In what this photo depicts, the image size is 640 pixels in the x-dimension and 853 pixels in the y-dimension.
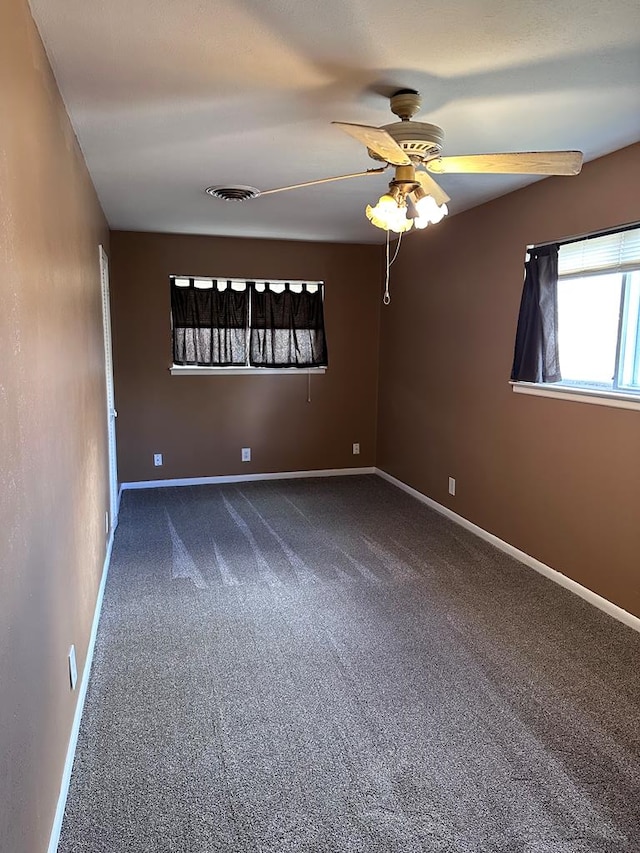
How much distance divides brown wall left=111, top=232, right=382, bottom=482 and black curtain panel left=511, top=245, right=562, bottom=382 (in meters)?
2.44

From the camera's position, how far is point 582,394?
3.21 m

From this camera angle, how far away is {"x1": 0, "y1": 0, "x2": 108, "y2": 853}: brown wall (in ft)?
4.21

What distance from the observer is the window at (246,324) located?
5.36m

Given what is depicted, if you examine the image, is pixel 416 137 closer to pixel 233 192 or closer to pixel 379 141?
pixel 379 141

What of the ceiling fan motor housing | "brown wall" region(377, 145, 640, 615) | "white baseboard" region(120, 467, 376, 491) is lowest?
"white baseboard" region(120, 467, 376, 491)

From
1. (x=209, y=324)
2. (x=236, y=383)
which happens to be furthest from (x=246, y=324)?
(x=236, y=383)

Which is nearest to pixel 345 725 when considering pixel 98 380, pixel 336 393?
pixel 98 380

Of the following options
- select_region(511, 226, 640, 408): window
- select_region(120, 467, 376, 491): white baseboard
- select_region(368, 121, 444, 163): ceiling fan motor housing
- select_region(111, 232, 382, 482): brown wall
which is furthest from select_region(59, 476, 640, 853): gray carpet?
select_region(368, 121, 444, 163): ceiling fan motor housing

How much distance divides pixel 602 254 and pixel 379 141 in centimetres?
178

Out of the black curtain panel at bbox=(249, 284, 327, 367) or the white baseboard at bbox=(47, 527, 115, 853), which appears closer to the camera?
the white baseboard at bbox=(47, 527, 115, 853)

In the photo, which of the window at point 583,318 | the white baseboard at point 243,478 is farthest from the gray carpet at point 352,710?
the white baseboard at point 243,478

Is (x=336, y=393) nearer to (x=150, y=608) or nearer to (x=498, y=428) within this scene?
(x=498, y=428)

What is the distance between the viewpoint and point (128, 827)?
1723mm

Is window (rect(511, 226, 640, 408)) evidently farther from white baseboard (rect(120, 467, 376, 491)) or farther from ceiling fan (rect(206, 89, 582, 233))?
white baseboard (rect(120, 467, 376, 491))
